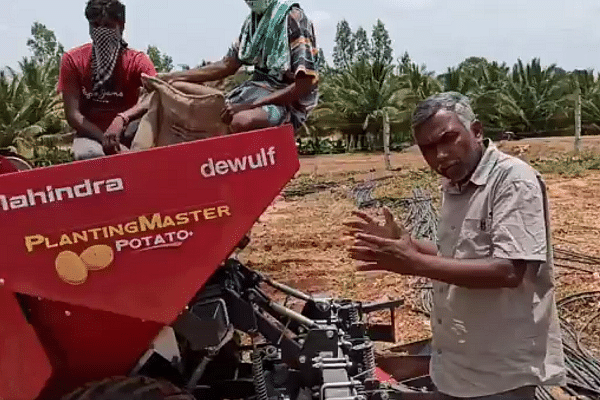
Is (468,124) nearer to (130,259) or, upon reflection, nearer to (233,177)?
(233,177)

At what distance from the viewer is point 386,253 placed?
238 cm

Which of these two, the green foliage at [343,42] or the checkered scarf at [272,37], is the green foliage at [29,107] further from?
the green foliage at [343,42]

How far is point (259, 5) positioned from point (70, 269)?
4.24 feet

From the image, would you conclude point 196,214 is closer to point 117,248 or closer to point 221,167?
point 221,167

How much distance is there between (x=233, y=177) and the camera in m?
2.60

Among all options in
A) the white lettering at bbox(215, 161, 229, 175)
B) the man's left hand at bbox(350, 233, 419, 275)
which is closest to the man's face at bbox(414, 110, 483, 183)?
the man's left hand at bbox(350, 233, 419, 275)

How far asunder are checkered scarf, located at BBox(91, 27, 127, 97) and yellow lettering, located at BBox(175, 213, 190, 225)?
47.2 inches

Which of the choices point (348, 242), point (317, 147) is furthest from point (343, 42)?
point (348, 242)

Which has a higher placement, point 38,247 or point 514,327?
point 38,247

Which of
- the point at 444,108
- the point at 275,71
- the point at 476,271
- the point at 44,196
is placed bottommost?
the point at 476,271

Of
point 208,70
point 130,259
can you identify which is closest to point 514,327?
point 130,259

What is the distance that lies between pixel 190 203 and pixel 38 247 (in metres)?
0.51

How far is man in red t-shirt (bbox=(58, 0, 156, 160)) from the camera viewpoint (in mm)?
3422

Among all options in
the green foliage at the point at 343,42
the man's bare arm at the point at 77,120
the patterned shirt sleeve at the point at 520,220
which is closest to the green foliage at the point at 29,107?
the man's bare arm at the point at 77,120
